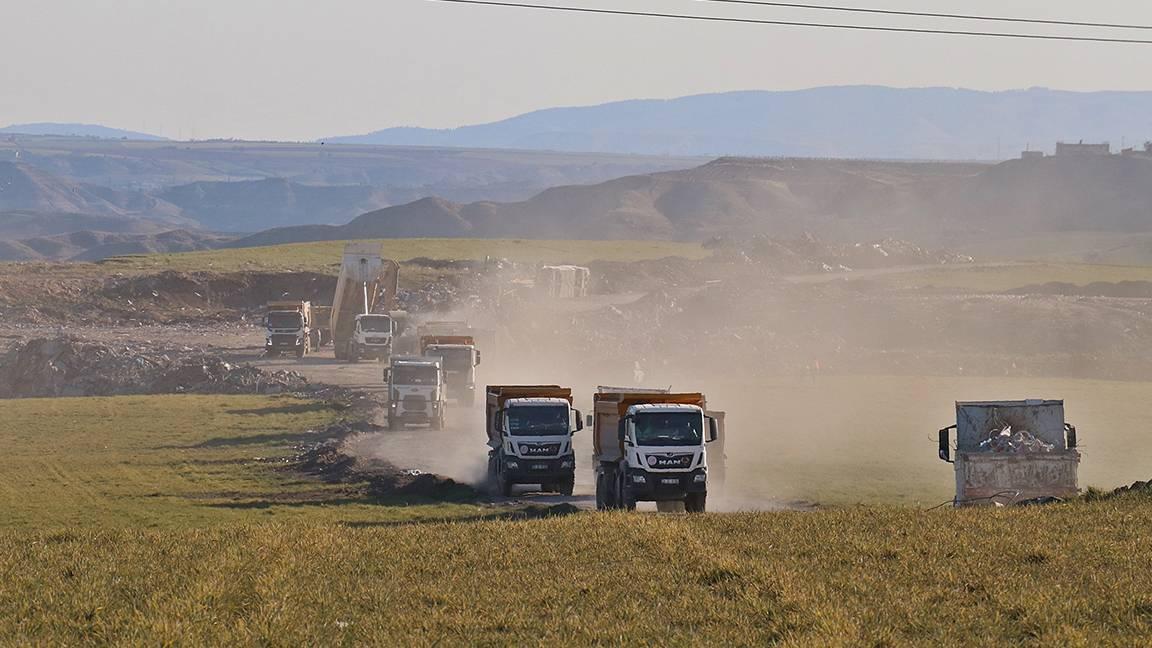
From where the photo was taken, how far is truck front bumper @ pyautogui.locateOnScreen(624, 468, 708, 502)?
100ft

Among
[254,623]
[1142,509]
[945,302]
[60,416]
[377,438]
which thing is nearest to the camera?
[254,623]

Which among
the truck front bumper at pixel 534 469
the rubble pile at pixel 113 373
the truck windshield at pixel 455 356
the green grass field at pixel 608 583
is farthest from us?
the rubble pile at pixel 113 373

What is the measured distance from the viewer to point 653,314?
9419 cm

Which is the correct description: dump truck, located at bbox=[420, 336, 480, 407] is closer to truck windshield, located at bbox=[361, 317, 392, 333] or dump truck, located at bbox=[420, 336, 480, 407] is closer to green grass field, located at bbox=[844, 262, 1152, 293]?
truck windshield, located at bbox=[361, 317, 392, 333]

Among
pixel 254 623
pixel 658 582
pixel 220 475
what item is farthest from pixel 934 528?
pixel 220 475

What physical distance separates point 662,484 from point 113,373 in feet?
151

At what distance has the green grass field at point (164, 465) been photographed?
32.7 m

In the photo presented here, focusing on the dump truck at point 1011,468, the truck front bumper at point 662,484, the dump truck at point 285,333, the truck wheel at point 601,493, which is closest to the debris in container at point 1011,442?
the dump truck at point 1011,468

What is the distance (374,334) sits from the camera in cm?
7688

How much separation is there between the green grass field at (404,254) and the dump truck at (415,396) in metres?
68.9

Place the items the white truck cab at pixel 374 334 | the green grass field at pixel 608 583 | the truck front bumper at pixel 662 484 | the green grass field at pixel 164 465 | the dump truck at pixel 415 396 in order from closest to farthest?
1. the green grass field at pixel 608 583
2. the truck front bumper at pixel 662 484
3. the green grass field at pixel 164 465
4. the dump truck at pixel 415 396
5. the white truck cab at pixel 374 334

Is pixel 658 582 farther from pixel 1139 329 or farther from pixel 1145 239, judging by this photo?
pixel 1145 239

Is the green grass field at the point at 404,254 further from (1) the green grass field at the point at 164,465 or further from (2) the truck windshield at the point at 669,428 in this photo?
(2) the truck windshield at the point at 669,428

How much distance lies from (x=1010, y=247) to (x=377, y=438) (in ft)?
466
